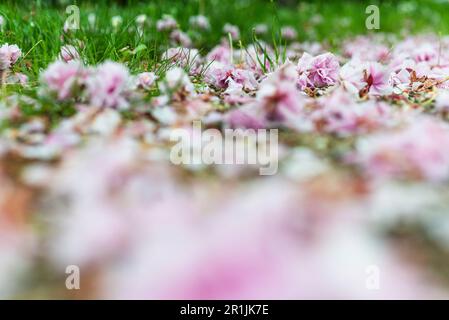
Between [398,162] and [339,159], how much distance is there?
0.45 feet

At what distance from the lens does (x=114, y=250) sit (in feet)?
3.55

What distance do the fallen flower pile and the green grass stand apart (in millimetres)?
458

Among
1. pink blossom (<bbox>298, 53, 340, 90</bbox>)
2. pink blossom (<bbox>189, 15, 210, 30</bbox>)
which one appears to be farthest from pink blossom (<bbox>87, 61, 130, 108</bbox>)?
pink blossom (<bbox>189, 15, 210, 30</bbox>)

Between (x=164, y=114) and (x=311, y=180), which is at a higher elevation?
Result: (x=164, y=114)

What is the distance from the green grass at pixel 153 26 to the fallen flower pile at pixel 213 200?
46cm

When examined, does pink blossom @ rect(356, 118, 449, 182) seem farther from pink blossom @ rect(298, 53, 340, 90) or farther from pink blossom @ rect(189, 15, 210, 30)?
pink blossom @ rect(189, 15, 210, 30)

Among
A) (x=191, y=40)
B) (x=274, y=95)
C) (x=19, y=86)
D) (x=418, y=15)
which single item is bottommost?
(x=274, y=95)

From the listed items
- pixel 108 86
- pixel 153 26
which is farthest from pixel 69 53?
pixel 153 26

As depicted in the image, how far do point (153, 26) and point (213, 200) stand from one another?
2055 mm

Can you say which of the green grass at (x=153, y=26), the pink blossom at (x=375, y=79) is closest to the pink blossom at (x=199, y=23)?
the green grass at (x=153, y=26)

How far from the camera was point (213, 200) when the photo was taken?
1174 mm

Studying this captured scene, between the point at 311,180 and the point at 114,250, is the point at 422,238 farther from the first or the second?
the point at 114,250

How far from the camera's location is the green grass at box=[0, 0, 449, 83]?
2131 mm
